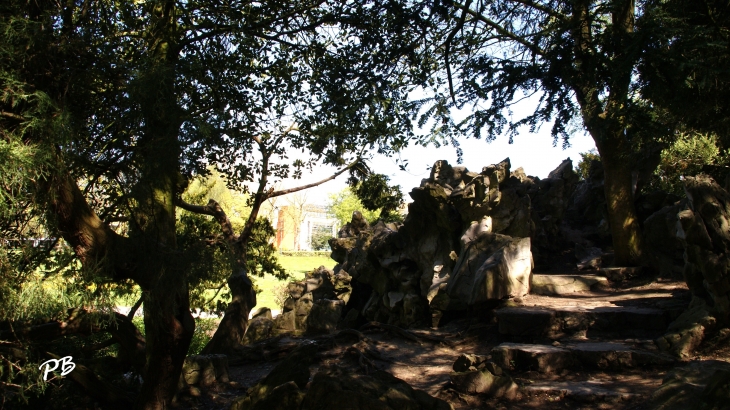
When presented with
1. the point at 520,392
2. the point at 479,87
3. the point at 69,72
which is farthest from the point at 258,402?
the point at 479,87

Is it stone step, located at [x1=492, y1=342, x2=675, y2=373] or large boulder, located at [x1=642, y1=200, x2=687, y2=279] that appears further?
large boulder, located at [x1=642, y1=200, x2=687, y2=279]

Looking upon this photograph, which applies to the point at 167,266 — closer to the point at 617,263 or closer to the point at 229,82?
the point at 229,82

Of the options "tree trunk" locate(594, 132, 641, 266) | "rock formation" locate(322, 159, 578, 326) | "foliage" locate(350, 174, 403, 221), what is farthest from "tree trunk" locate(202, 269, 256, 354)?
"tree trunk" locate(594, 132, 641, 266)

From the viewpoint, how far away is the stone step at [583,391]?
221 inches

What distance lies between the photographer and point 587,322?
8000 mm

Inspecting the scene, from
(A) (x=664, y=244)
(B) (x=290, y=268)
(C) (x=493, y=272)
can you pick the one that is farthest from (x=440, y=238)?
(B) (x=290, y=268)

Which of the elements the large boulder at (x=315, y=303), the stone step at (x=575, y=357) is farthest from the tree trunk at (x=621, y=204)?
the large boulder at (x=315, y=303)

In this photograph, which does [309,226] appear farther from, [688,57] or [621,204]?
[688,57]

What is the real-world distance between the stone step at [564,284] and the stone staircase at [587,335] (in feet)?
0.06

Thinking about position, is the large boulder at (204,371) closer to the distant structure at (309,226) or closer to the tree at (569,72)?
the tree at (569,72)

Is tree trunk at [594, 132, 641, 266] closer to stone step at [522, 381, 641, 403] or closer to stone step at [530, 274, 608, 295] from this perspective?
stone step at [530, 274, 608, 295]

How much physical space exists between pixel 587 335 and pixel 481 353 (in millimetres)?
1521

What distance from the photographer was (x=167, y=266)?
514 cm

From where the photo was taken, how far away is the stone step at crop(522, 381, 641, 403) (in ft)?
18.4
